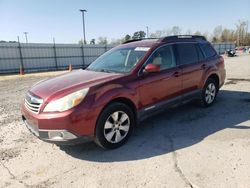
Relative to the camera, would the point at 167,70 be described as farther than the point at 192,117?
No

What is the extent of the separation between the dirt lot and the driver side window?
4.08 feet

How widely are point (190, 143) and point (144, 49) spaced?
6.47 ft

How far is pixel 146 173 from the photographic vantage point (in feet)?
11.1

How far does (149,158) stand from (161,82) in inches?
63.0

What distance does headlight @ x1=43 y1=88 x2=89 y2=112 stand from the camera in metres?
3.64

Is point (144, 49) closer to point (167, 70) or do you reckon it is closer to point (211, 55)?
point (167, 70)

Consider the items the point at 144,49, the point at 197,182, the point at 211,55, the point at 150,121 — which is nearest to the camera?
the point at 197,182


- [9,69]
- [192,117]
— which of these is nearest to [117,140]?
[192,117]

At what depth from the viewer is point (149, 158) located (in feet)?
12.5

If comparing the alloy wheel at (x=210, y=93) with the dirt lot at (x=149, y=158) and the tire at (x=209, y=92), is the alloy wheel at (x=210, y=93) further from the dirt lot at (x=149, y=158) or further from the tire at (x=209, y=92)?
the dirt lot at (x=149, y=158)

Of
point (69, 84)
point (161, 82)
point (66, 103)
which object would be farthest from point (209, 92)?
point (66, 103)

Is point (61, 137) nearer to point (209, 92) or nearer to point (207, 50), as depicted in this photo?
point (209, 92)

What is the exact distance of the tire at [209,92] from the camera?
6.15m

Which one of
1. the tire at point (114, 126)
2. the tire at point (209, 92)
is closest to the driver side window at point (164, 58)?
the tire at point (114, 126)
